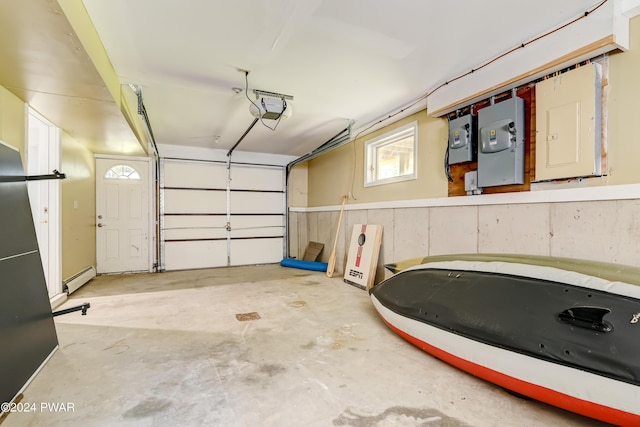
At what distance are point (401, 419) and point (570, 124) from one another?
2.53 m

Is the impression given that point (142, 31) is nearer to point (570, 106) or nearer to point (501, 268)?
point (501, 268)

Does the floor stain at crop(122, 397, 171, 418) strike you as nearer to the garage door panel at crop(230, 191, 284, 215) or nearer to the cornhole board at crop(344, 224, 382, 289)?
the cornhole board at crop(344, 224, 382, 289)

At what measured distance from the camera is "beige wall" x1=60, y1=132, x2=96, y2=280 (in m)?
4.04

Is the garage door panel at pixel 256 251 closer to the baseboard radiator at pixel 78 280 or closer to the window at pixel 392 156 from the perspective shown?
the baseboard radiator at pixel 78 280

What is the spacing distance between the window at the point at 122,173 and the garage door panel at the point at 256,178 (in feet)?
6.39

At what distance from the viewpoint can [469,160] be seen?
10.4 ft

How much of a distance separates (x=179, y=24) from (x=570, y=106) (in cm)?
317

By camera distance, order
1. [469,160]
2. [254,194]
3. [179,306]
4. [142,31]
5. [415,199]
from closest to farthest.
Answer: [142,31], [469,160], [179,306], [415,199], [254,194]

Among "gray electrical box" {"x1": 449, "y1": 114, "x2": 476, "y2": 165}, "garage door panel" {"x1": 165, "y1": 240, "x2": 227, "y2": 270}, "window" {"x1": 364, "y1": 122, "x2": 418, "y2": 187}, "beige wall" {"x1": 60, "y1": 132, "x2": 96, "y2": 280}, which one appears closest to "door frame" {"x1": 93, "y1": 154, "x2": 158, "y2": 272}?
"garage door panel" {"x1": 165, "y1": 240, "x2": 227, "y2": 270}

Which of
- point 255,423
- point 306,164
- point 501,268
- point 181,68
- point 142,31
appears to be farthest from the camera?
point 306,164

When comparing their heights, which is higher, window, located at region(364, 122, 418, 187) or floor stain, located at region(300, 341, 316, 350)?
window, located at region(364, 122, 418, 187)

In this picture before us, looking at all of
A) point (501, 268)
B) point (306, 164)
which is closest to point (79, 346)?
point (501, 268)

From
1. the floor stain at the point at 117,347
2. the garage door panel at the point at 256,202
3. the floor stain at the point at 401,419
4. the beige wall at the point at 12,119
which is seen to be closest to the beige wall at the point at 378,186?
the garage door panel at the point at 256,202

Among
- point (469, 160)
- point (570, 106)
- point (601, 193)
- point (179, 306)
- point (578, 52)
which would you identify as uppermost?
point (578, 52)
